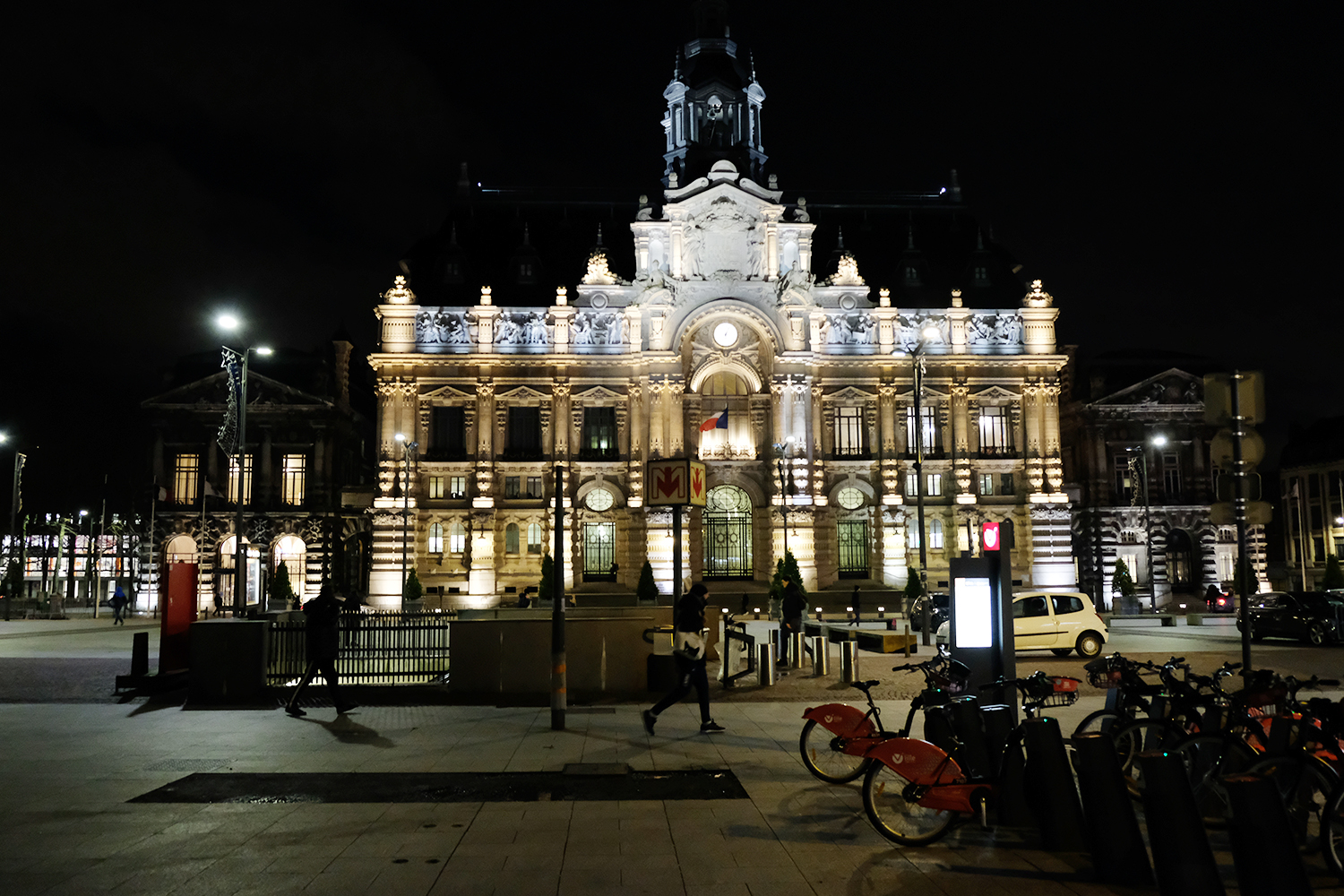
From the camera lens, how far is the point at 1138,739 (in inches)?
411

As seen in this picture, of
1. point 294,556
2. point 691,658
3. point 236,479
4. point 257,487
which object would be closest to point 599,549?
point 294,556

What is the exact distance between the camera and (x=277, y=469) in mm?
56438

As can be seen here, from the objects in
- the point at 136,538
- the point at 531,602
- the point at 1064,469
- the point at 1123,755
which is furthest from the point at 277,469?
the point at 1123,755

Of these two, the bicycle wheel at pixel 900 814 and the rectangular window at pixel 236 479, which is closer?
the bicycle wheel at pixel 900 814

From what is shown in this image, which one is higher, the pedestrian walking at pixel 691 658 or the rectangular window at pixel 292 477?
the rectangular window at pixel 292 477

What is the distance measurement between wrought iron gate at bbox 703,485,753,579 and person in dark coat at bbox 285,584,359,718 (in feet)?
126

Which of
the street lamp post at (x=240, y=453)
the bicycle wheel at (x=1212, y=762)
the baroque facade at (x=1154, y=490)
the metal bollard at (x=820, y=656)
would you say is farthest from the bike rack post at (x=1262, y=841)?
the baroque facade at (x=1154, y=490)

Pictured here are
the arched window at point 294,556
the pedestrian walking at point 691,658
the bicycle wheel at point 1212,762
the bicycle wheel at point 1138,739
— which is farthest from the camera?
the arched window at point 294,556

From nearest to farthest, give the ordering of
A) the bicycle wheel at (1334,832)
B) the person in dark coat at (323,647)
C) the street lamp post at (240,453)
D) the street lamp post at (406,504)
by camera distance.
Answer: the bicycle wheel at (1334,832) < the person in dark coat at (323,647) < the street lamp post at (240,453) < the street lamp post at (406,504)

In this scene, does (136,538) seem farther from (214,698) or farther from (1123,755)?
(1123,755)

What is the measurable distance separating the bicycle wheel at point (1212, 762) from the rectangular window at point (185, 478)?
5529 centimetres

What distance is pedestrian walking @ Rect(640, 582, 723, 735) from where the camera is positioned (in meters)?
14.3

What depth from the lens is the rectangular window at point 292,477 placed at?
56.5 m

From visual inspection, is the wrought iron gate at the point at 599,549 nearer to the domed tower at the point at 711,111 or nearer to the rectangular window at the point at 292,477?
the rectangular window at the point at 292,477
